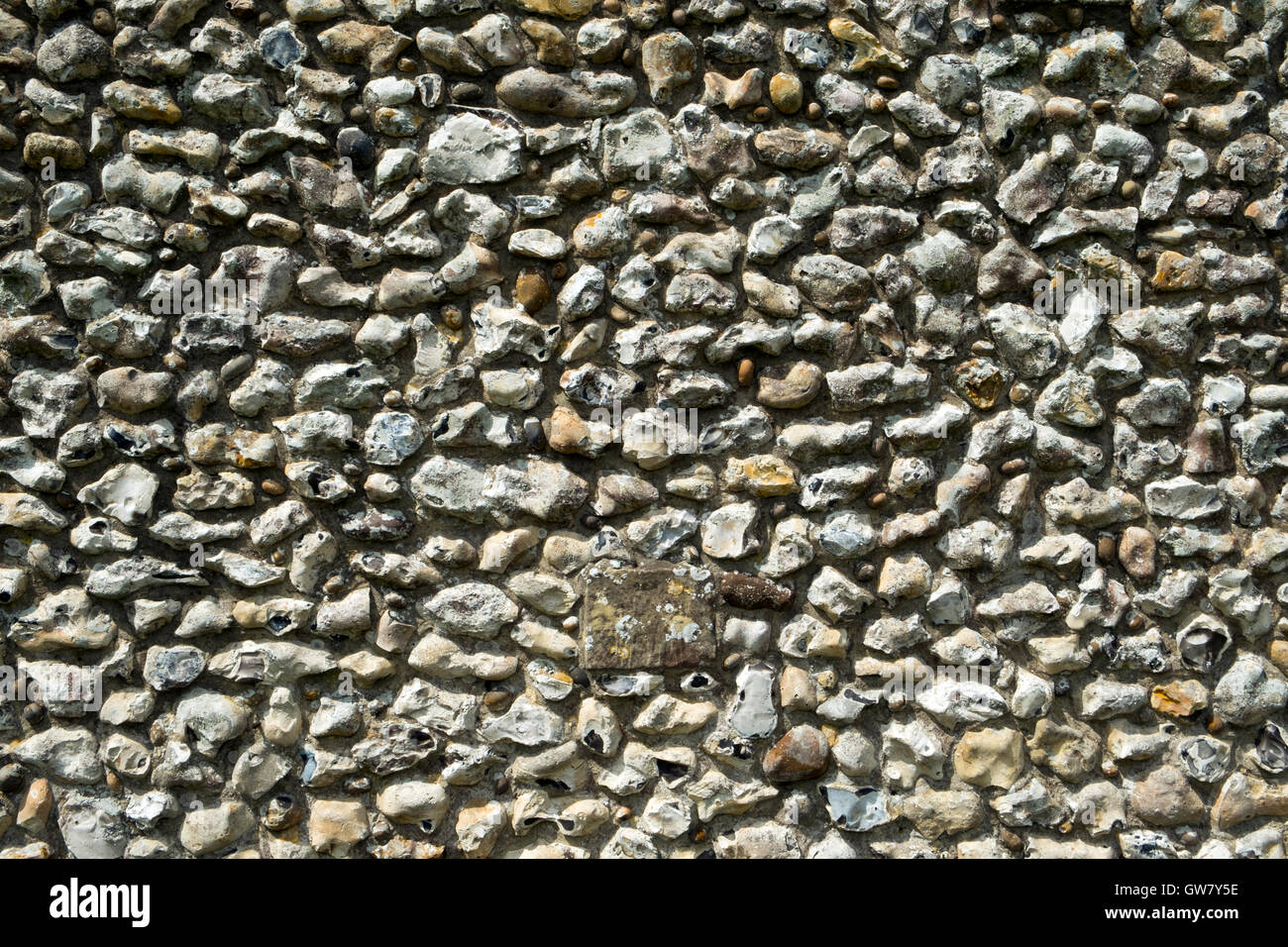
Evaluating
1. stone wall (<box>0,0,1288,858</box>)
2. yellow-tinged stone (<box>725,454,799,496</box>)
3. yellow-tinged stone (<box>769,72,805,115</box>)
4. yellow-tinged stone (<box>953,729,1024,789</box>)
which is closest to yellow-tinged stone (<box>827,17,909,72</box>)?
stone wall (<box>0,0,1288,858</box>)

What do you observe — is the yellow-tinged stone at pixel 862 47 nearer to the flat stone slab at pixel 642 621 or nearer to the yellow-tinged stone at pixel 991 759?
the flat stone slab at pixel 642 621

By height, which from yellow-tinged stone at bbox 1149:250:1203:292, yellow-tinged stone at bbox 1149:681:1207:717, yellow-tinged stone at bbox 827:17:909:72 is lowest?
yellow-tinged stone at bbox 1149:681:1207:717

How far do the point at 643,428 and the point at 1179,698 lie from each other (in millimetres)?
1741

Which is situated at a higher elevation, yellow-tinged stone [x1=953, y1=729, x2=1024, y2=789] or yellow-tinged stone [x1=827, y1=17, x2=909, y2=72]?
yellow-tinged stone [x1=827, y1=17, x2=909, y2=72]

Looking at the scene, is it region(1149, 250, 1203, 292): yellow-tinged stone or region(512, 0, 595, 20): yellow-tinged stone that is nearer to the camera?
region(512, 0, 595, 20): yellow-tinged stone

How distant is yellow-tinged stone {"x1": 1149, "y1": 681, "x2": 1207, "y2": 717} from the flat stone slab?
4.28 feet

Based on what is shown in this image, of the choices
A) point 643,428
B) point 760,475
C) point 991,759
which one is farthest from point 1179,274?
point 643,428

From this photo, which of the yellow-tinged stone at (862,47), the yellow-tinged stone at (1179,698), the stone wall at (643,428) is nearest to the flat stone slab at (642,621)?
the stone wall at (643,428)

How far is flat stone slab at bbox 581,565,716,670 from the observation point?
2.68m

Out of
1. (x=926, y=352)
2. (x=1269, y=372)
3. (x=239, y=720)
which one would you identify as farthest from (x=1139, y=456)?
(x=239, y=720)

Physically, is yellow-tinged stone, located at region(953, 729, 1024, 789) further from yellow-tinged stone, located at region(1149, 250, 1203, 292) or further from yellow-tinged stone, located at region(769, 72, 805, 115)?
yellow-tinged stone, located at region(769, 72, 805, 115)

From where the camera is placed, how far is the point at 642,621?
2684mm

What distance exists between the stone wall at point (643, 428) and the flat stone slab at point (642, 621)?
0.01 m

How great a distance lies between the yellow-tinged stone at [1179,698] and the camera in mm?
2758
